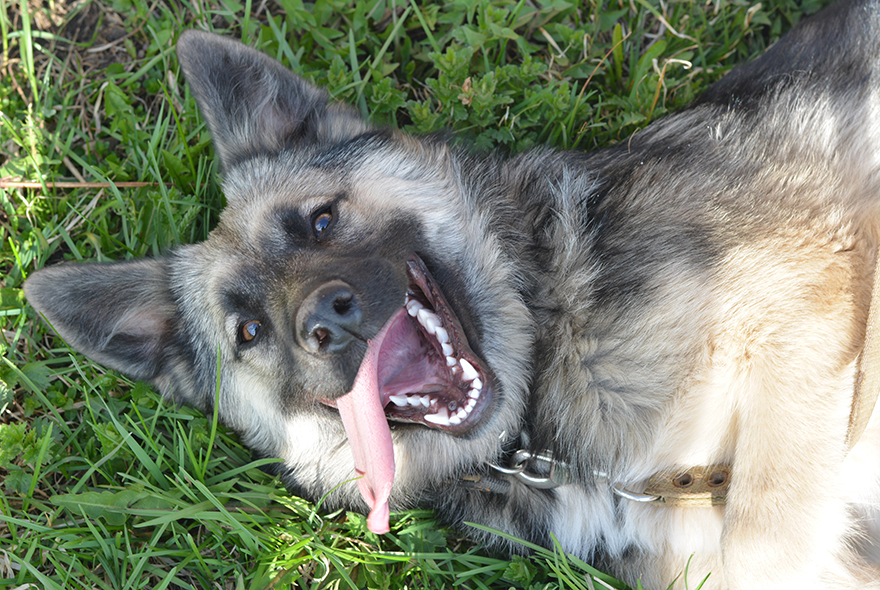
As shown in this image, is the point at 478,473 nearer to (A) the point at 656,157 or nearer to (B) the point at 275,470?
(B) the point at 275,470

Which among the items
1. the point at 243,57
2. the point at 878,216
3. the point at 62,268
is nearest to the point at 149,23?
the point at 243,57

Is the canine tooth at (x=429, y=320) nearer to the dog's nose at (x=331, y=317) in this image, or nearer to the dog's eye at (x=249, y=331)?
the dog's nose at (x=331, y=317)

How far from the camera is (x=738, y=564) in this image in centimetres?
260

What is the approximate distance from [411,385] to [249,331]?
857 mm

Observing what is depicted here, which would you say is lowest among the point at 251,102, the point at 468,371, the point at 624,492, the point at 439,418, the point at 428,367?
the point at 624,492

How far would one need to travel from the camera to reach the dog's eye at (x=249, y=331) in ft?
10.0

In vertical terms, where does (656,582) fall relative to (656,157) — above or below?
below

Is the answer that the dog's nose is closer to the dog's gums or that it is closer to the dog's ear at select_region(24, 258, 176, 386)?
the dog's gums

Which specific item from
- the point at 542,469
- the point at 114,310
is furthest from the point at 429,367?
the point at 114,310

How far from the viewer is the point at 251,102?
129 inches

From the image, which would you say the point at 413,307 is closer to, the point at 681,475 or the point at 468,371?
the point at 468,371

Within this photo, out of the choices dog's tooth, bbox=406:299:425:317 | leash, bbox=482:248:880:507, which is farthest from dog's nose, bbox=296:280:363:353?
leash, bbox=482:248:880:507

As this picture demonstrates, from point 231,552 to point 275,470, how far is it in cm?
49

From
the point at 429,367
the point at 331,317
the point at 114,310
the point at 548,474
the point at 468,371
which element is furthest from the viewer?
the point at 114,310
